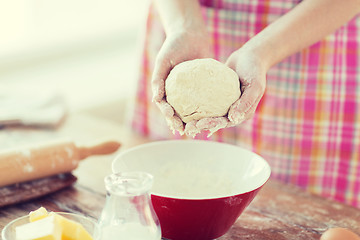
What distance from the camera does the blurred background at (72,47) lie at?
3100 mm

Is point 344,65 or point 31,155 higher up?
point 344,65

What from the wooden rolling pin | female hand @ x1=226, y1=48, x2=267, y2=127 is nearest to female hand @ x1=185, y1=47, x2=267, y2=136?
female hand @ x1=226, y1=48, x2=267, y2=127

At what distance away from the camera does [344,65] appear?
158cm

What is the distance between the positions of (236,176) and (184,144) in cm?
16

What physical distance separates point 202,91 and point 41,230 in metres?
0.47

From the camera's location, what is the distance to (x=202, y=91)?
3.63 feet

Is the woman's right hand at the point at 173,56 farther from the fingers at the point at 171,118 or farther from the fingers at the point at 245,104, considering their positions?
the fingers at the point at 245,104

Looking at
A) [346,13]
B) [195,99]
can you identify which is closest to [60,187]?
[195,99]

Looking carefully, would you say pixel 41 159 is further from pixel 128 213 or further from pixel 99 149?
pixel 128 213

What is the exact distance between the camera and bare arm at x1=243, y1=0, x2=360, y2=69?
1252 millimetres

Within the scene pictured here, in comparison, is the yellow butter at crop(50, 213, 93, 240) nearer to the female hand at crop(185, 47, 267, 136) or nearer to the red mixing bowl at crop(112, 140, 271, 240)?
the red mixing bowl at crop(112, 140, 271, 240)

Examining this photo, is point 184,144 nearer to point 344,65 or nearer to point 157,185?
point 157,185

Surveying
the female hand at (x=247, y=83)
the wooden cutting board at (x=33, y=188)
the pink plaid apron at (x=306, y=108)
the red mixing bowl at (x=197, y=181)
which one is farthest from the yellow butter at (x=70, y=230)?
the pink plaid apron at (x=306, y=108)

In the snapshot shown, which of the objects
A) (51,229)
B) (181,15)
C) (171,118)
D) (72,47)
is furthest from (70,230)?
(72,47)
